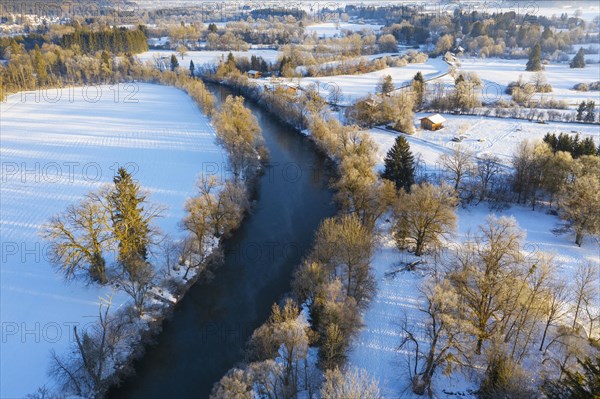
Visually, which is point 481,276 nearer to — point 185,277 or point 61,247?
point 185,277

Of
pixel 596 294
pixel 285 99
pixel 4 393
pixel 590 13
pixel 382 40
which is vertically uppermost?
pixel 590 13

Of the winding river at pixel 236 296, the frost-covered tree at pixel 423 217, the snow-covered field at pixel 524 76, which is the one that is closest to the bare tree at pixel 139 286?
the winding river at pixel 236 296

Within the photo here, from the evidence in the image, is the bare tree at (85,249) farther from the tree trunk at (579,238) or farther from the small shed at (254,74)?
the small shed at (254,74)

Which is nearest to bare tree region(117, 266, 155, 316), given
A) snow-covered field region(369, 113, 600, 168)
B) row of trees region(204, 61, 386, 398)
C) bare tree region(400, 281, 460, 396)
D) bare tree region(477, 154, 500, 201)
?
row of trees region(204, 61, 386, 398)

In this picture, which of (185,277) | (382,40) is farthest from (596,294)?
(382,40)

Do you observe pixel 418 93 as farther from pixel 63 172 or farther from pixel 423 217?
pixel 63 172

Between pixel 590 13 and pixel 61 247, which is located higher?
pixel 590 13
